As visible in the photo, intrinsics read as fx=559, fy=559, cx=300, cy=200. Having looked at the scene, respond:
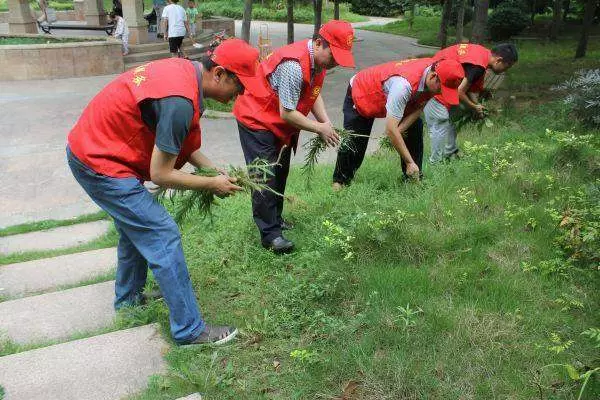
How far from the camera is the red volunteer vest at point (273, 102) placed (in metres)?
3.92

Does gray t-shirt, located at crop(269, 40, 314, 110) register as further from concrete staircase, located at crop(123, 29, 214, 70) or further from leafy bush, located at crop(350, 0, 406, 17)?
leafy bush, located at crop(350, 0, 406, 17)

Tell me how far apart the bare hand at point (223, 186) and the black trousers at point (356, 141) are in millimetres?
2070

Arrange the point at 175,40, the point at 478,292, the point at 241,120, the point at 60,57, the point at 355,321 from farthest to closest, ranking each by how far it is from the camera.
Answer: the point at 175,40, the point at 60,57, the point at 241,120, the point at 478,292, the point at 355,321

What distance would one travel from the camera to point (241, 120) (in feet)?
13.4

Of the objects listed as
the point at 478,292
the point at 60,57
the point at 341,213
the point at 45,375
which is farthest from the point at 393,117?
the point at 60,57

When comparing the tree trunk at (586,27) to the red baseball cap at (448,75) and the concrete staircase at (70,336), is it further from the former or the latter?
the concrete staircase at (70,336)

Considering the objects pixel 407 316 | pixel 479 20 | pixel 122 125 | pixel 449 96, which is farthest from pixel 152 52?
pixel 407 316

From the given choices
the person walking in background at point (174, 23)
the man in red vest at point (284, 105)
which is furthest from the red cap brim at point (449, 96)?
the person walking in background at point (174, 23)

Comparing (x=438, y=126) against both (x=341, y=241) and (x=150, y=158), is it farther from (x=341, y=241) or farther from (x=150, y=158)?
(x=150, y=158)

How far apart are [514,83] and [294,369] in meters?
9.72

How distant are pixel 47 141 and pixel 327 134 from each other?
18.7ft

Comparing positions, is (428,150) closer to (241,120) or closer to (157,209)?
(241,120)

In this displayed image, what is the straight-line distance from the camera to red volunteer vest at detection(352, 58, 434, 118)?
14.9 feet

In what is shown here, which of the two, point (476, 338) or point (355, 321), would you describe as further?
point (355, 321)
